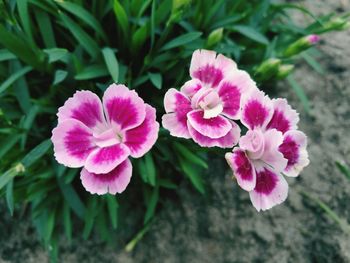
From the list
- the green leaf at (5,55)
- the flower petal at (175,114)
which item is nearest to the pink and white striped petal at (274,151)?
the flower petal at (175,114)

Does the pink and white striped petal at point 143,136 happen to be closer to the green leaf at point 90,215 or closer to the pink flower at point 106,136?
the pink flower at point 106,136

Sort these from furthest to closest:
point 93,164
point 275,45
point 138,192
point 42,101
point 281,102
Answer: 1. point 275,45
2. point 138,192
3. point 42,101
4. point 281,102
5. point 93,164

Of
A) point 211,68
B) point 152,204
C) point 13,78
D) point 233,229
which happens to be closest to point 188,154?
point 152,204

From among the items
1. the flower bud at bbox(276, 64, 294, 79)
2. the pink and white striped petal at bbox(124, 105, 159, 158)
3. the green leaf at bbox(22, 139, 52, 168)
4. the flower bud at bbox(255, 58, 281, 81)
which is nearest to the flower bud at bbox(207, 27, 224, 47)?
the flower bud at bbox(255, 58, 281, 81)

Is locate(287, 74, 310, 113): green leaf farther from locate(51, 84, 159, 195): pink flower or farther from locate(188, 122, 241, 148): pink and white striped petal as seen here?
locate(51, 84, 159, 195): pink flower

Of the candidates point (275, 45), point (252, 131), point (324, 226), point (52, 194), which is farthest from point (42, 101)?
Result: point (324, 226)

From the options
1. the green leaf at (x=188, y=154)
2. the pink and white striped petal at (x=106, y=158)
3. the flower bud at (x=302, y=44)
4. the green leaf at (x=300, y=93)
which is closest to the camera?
the pink and white striped petal at (x=106, y=158)

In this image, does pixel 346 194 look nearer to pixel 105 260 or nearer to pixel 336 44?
pixel 336 44
